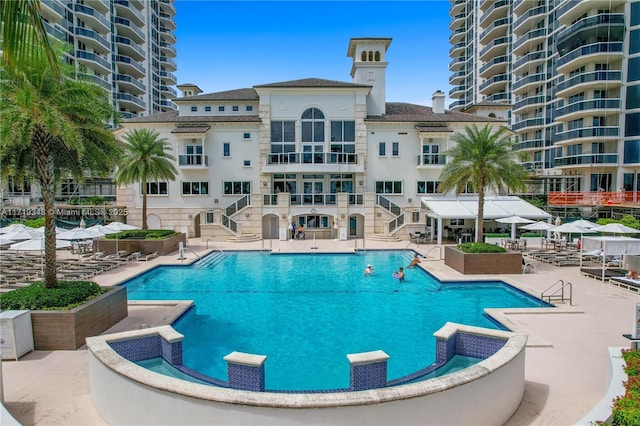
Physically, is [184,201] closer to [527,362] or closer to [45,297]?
[45,297]

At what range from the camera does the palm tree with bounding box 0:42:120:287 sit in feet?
32.6

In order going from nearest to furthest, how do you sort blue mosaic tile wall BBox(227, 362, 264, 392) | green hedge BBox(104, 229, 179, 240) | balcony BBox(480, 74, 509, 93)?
blue mosaic tile wall BBox(227, 362, 264, 392) → green hedge BBox(104, 229, 179, 240) → balcony BBox(480, 74, 509, 93)

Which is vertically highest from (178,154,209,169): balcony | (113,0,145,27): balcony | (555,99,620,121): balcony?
(113,0,145,27): balcony

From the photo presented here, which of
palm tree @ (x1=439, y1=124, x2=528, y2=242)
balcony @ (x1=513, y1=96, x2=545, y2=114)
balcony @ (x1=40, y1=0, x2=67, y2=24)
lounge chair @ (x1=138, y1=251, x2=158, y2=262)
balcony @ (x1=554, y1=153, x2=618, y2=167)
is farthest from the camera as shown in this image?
balcony @ (x1=513, y1=96, x2=545, y2=114)

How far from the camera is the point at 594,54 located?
112 ft

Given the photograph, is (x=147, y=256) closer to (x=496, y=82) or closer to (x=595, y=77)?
(x=595, y=77)

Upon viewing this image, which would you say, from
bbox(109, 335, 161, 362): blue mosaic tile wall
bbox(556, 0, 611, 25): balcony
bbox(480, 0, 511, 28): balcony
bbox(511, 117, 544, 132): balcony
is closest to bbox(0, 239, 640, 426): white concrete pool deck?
bbox(109, 335, 161, 362): blue mosaic tile wall

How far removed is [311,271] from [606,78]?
33528 millimetres

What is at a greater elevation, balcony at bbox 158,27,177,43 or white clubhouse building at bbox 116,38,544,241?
balcony at bbox 158,27,177,43

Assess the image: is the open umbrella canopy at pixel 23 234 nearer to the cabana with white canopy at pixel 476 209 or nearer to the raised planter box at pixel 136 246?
the raised planter box at pixel 136 246

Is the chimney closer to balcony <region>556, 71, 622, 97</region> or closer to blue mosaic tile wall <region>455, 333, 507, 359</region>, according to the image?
balcony <region>556, 71, 622, 97</region>

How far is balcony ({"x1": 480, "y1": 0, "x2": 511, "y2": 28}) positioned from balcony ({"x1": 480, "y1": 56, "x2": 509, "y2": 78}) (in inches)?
229

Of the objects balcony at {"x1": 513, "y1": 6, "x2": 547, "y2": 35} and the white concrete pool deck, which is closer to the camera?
the white concrete pool deck

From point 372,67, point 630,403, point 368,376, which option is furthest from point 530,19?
point 368,376
